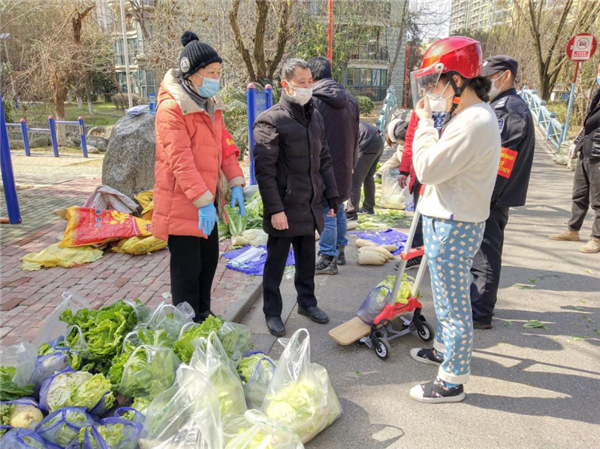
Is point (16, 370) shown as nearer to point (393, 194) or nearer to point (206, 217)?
point (206, 217)

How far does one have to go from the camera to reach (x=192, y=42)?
3043mm

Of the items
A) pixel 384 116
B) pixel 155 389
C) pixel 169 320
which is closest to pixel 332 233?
pixel 169 320

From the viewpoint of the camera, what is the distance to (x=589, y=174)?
18.4ft

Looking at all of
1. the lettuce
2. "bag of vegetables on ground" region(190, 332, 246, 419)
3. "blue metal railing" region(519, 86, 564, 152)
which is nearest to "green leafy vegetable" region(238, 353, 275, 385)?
"bag of vegetables on ground" region(190, 332, 246, 419)

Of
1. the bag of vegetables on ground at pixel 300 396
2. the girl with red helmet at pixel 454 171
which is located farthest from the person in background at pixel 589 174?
the bag of vegetables on ground at pixel 300 396

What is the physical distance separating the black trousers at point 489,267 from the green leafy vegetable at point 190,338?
220 centimetres

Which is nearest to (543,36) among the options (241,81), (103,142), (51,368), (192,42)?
(241,81)

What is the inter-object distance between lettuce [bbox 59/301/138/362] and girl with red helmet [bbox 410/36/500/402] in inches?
79.1

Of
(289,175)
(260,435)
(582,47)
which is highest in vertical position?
(582,47)

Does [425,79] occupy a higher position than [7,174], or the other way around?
[425,79]

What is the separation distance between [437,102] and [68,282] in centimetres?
406

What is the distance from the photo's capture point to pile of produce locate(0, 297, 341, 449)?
7.10ft

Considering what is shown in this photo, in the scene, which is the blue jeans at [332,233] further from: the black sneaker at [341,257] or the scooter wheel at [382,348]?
the scooter wheel at [382,348]

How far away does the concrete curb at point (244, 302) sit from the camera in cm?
386
